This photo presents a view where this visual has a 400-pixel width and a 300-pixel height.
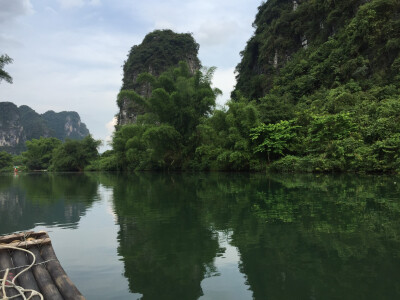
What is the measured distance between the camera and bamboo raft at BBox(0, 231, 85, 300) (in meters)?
2.13

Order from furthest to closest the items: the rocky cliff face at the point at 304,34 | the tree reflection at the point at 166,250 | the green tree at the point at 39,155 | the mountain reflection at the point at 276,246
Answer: the green tree at the point at 39,155 → the rocky cliff face at the point at 304,34 → the tree reflection at the point at 166,250 → the mountain reflection at the point at 276,246

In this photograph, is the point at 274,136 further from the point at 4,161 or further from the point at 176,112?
the point at 4,161

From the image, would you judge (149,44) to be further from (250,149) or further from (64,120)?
(64,120)

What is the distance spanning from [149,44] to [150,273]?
63038 millimetres

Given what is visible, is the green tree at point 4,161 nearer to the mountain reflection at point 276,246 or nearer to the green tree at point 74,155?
the green tree at point 74,155

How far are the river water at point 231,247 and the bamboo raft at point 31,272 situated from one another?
0.52 meters

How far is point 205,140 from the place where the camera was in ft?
73.3

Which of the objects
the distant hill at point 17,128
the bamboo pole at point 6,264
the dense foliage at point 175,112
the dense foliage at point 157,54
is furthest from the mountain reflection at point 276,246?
the distant hill at point 17,128

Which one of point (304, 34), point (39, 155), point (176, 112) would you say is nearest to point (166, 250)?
point (176, 112)

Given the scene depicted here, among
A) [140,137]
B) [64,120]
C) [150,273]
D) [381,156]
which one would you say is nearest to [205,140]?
[140,137]

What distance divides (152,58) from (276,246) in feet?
194

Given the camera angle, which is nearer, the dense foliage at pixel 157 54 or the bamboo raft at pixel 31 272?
the bamboo raft at pixel 31 272

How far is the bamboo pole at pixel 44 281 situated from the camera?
7.02ft

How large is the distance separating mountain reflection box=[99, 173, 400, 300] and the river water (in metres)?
0.01
